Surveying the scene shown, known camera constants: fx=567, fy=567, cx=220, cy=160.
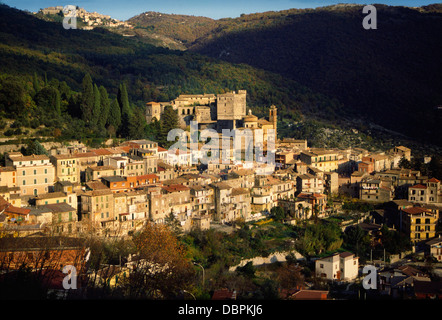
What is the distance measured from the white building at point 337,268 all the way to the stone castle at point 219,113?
52.8 ft

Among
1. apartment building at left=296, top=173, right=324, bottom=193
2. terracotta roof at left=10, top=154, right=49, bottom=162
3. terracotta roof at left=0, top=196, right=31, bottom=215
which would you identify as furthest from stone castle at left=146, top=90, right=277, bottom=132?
terracotta roof at left=0, top=196, right=31, bottom=215

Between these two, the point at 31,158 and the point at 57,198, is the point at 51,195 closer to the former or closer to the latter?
the point at 57,198

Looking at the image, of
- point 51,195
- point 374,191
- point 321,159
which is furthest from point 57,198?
point 374,191

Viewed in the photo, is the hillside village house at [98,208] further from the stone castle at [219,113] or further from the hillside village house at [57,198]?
the stone castle at [219,113]

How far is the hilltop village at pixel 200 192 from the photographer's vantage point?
22.2 m

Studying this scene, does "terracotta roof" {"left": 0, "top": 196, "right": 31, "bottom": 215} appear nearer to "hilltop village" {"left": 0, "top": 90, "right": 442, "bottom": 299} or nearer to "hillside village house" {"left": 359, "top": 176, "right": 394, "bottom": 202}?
"hilltop village" {"left": 0, "top": 90, "right": 442, "bottom": 299}

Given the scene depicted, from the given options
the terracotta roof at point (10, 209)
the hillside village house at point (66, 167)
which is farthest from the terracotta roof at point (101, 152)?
the terracotta roof at point (10, 209)

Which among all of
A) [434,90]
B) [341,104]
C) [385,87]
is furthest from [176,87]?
[434,90]

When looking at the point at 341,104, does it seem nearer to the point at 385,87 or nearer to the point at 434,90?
the point at 385,87

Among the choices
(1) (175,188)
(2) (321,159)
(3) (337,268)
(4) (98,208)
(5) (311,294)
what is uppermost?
(2) (321,159)

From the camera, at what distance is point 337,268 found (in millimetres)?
22578

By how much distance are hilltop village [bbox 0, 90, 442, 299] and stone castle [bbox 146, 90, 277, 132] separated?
668 mm

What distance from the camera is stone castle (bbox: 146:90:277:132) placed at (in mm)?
38594

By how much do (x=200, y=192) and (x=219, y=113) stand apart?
48.4ft
